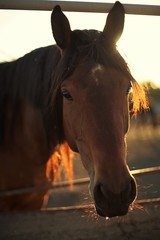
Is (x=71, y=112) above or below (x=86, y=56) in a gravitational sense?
below

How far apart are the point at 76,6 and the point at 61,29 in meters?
0.22

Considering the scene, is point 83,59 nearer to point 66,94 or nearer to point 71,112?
point 66,94

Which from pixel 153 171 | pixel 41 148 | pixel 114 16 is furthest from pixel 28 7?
pixel 153 171

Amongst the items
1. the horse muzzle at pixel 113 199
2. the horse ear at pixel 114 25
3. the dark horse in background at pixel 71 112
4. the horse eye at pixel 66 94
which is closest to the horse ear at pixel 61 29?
the dark horse in background at pixel 71 112

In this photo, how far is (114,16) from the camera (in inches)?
99.4

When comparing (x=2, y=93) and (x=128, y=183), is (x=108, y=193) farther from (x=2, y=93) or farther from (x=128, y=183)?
(x=2, y=93)

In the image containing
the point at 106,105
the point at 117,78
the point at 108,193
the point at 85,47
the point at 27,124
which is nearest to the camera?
the point at 108,193

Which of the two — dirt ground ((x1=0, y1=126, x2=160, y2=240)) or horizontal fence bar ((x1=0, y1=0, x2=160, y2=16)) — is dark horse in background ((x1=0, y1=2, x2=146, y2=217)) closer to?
horizontal fence bar ((x1=0, y1=0, x2=160, y2=16))

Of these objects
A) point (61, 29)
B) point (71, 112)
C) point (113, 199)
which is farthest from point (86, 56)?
point (113, 199)

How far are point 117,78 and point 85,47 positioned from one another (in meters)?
0.37

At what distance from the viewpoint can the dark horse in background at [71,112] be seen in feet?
6.21

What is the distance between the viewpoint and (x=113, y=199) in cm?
178

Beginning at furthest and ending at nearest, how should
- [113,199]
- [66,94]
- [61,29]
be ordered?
1. [61,29]
2. [66,94]
3. [113,199]

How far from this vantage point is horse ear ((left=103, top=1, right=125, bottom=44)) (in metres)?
2.51
